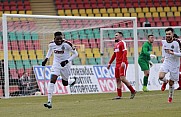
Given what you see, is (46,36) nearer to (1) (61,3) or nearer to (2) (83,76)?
(2) (83,76)

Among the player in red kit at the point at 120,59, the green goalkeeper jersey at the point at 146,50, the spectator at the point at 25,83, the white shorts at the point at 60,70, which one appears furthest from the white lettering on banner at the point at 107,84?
the white shorts at the point at 60,70

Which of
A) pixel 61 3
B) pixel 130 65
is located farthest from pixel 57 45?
pixel 61 3

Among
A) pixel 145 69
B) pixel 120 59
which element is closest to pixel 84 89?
pixel 145 69

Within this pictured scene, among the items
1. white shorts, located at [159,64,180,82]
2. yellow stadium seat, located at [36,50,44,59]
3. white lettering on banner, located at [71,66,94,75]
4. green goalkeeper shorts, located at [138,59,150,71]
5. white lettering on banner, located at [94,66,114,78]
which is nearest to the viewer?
white shorts, located at [159,64,180,82]

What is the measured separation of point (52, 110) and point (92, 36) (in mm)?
11990

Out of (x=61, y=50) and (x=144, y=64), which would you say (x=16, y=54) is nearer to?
(x=144, y=64)

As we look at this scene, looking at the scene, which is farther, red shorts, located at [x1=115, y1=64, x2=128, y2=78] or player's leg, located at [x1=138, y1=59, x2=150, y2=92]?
player's leg, located at [x1=138, y1=59, x2=150, y2=92]

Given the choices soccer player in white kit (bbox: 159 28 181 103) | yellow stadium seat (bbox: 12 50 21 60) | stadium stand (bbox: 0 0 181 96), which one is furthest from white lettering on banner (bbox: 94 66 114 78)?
soccer player in white kit (bbox: 159 28 181 103)

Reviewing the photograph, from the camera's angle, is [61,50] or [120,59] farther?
[120,59]

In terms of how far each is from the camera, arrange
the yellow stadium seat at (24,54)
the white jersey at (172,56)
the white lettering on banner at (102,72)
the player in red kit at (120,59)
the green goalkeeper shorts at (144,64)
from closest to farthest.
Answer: the white jersey at (172,56)
the player in red kit at (120,59)
the green goalkeeper shorts at (144,64)
the yellow stadium seat at (24,54)
the white lettering on banner at (102,72)

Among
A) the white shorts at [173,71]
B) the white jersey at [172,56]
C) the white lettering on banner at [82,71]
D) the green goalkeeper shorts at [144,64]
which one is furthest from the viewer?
the white lettering on banner at [82,71]

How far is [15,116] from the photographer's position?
1329cm

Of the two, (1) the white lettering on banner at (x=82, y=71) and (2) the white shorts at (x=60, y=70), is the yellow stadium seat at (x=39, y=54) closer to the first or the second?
(1) the white lettering on banner at (x=82, y=71)

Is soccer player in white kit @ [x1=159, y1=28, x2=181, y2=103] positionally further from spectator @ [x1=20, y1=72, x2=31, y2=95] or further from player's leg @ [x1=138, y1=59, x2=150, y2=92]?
spectator @ [x1=20, y1=72, x2=31, y2=95]
